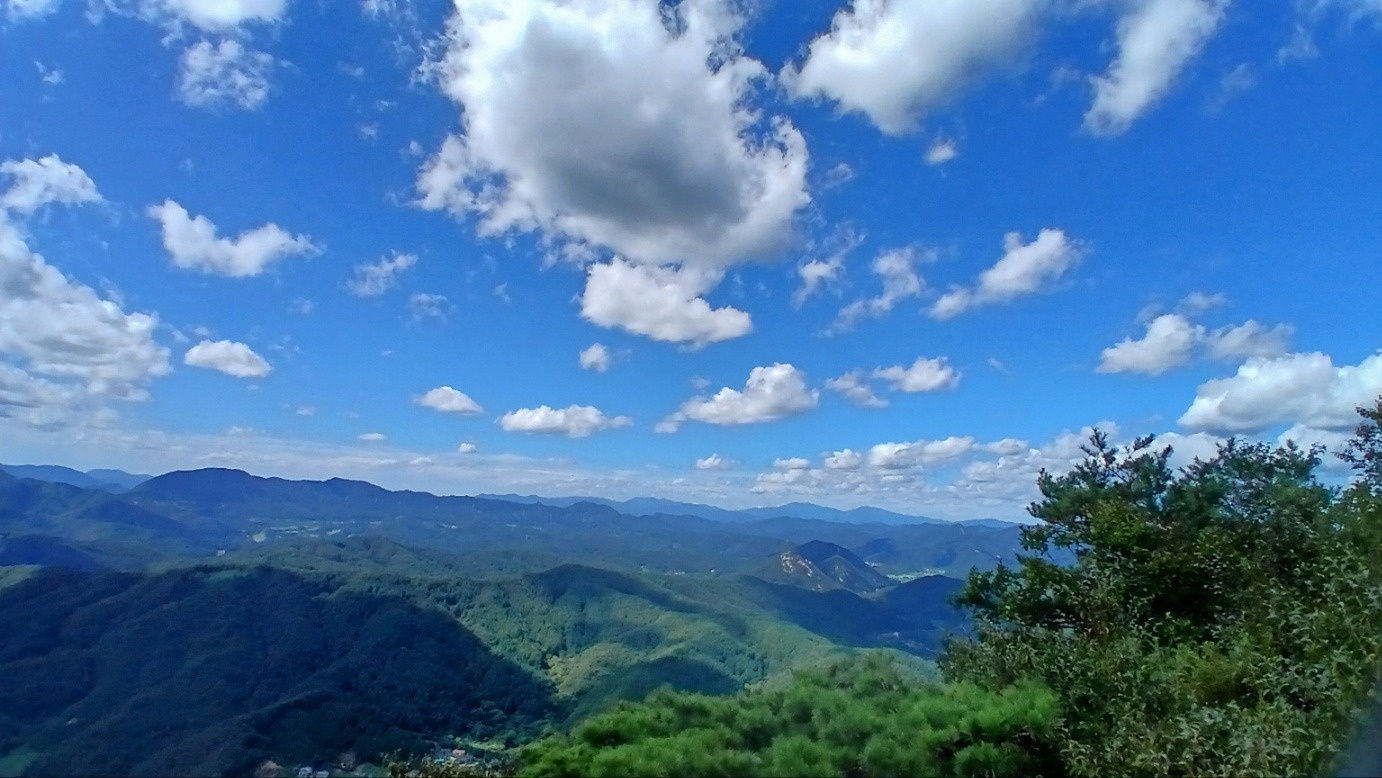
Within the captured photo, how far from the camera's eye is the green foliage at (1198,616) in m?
7.73

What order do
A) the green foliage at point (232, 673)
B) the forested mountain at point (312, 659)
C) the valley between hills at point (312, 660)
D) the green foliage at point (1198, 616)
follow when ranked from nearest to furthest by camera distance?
the green foliage at point (1198, 616) → the green foliage at point (232, 673) → the valley between hills at point (312, 660) → the forested mountain at point (312, 659)

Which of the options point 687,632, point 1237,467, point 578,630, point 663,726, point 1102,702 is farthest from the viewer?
point 578,630

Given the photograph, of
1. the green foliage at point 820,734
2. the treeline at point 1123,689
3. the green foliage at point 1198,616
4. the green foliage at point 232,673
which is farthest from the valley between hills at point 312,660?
the green foliage at point 820,734

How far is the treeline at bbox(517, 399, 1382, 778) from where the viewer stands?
23.9 feet

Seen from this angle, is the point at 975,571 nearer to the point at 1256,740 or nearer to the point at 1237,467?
the point at 1237,467

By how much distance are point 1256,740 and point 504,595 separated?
17560 cm

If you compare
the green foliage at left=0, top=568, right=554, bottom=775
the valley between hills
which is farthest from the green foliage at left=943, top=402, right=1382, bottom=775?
the green foliage at left=0, top=568, right=554, bottom=775

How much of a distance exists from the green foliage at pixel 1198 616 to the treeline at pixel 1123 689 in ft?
0.12

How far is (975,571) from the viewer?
→ 20422mm

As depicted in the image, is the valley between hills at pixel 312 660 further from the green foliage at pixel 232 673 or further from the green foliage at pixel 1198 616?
the green foliage at pixel 1198 616

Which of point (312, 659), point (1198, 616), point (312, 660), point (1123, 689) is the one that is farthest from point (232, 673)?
point (1123, 689)

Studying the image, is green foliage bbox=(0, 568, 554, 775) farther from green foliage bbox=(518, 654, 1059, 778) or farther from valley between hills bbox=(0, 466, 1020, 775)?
green foliage bbox=(518, 654, 1059, 778)

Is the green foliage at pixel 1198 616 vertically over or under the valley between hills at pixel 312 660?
over

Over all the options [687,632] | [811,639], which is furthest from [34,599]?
[811,639]
